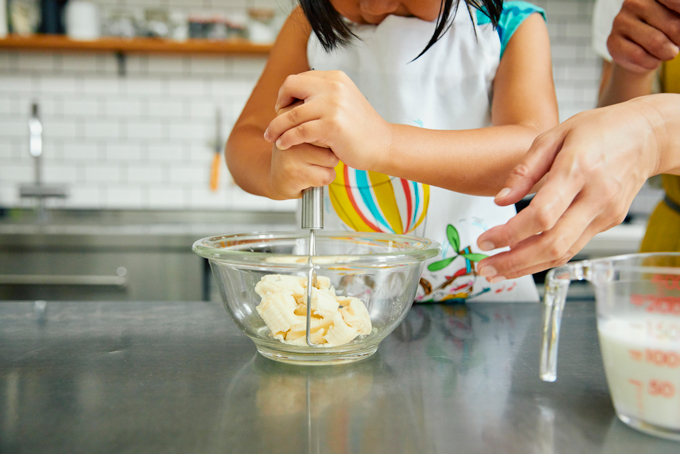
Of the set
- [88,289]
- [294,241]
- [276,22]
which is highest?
[276,22]

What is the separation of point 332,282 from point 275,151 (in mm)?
161

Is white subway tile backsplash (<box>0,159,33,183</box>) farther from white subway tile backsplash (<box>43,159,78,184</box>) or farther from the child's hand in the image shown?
the child's hand

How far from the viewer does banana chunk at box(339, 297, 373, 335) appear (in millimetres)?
501

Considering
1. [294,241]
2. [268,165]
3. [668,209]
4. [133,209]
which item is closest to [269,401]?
[294,241]

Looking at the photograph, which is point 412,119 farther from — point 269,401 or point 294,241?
point 269,401

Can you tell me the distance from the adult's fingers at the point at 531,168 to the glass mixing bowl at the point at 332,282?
11 centimetres

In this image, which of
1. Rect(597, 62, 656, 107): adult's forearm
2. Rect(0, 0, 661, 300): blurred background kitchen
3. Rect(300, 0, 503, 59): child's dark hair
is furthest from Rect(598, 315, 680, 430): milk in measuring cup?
Rect(0, 0, 661, 300): blurred background kitchen

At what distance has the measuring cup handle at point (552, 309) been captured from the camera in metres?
0.38

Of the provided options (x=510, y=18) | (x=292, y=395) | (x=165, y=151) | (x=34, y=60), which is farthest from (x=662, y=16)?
(x=34, y=60)

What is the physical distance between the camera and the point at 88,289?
1.75 meters

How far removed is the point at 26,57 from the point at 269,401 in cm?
228

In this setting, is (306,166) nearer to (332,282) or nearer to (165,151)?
(332,282)

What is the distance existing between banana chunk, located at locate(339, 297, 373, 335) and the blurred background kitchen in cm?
156

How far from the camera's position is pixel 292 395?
0.44m
